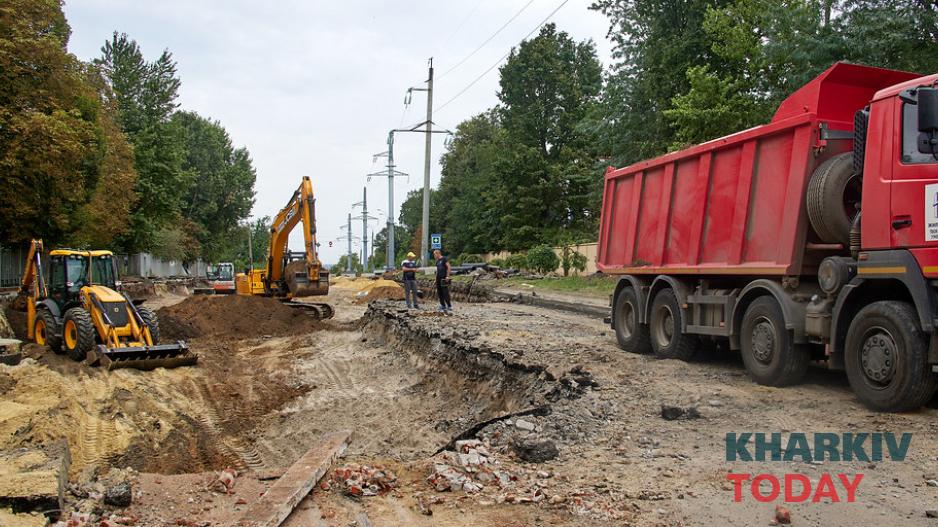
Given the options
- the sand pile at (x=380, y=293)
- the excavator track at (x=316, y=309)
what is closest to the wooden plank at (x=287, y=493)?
the excavator track at (x=316, y=309)

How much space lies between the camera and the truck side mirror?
18.9 feet

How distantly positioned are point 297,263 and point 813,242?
15499 millimetres

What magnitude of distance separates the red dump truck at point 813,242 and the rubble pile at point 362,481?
13.8 feet

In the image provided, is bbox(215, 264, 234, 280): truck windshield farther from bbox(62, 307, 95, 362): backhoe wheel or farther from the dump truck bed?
the dump truck bed

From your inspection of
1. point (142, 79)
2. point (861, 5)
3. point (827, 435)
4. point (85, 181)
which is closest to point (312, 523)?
point (827, 435)

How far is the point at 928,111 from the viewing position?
5.78 meters

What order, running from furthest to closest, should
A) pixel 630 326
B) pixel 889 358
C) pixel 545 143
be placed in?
pixel 545 143 < pixel 630 326 < pixel 889 358

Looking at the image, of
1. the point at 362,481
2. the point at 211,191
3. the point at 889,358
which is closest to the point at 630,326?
the point at 889,358

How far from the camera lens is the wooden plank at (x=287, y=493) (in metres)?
4.53

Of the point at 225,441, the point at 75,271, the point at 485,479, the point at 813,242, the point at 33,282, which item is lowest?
the point at 225,441

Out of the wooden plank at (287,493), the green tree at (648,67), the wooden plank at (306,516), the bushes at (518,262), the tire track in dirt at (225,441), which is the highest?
the green tree at (648,67)

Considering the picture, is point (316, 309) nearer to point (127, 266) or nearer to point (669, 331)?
point (669, 331)

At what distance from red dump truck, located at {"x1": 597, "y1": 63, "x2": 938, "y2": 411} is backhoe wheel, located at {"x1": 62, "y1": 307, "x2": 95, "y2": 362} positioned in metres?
9.26

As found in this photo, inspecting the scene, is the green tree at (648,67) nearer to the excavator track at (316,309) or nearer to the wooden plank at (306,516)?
the excavator track at (316,309)
